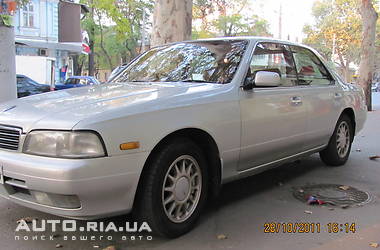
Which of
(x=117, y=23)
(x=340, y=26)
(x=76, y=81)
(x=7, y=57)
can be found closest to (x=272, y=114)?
(x=7, y=57)

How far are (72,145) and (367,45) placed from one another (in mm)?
15573

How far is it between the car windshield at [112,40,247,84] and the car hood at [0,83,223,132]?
235 mm

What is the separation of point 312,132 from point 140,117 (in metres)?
2.59

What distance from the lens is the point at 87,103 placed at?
318cm

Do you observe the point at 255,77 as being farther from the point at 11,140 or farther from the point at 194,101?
the point at 11,140

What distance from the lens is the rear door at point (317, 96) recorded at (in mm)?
4875

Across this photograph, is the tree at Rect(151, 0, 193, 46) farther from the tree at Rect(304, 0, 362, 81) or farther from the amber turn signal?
the tree at Rect(304, 0, 362, 81)

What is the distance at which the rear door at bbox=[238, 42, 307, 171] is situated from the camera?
392 centimetres

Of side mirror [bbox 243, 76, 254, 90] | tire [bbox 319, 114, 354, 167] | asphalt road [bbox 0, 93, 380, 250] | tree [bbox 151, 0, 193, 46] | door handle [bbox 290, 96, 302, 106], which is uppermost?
tree [bbox 151, 0, 193, 46]

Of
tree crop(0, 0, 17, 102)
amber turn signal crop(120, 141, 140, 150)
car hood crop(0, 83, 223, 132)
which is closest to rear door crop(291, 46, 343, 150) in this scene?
car hood crop(0, 83, 223, 132)

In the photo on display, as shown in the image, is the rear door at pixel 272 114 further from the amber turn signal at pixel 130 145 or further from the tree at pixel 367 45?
the tree at pixel 367 45

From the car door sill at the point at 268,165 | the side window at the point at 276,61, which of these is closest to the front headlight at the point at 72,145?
the car door sill at the point at 268,165

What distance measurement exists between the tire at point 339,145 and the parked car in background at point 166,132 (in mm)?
585

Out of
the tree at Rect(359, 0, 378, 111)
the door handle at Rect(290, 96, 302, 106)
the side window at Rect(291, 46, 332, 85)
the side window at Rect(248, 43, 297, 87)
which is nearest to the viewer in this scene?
the side window at Rect(248, 43, 297, 87)
